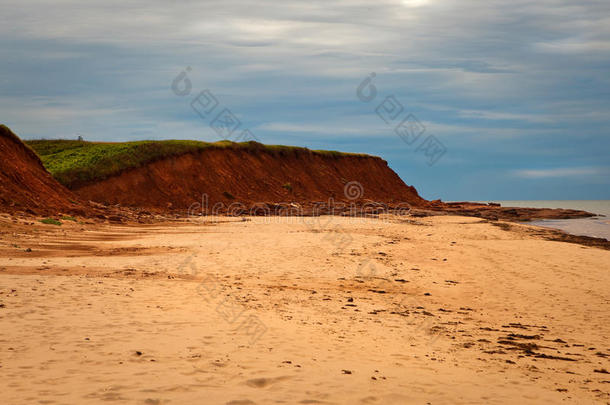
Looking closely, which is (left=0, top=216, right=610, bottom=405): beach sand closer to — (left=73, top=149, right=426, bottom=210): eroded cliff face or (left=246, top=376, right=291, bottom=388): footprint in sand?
(left=246, top=376, right=291, bottom=388): footprint in sand

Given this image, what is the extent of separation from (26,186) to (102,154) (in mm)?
→ 18422

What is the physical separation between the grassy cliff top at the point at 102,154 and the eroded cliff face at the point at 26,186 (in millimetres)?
9606

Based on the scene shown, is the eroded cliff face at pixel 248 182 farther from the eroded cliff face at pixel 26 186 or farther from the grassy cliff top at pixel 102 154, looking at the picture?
the eroded cliff face at pixel 26 186

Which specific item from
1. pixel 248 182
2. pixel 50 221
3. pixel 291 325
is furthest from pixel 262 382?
pixel 248 182

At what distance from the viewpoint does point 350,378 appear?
6570 millimetres

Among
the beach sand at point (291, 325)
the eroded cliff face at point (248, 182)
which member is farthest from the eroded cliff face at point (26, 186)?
the eroded cliff face at point (248, 182)

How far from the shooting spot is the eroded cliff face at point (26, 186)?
22.8 meters

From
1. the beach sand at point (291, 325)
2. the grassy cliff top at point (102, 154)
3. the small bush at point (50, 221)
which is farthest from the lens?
the grassy cliff top at point (102, 154)

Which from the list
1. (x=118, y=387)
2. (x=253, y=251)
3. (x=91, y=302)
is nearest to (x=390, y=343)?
(x=118, y=387)

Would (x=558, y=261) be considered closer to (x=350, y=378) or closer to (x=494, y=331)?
(x=494, y=331)

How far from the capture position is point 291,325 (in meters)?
9.12

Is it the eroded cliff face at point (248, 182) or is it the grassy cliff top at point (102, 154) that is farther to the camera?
the eroded cliff face at point (248, 182)

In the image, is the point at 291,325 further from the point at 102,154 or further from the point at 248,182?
the point at 248,182

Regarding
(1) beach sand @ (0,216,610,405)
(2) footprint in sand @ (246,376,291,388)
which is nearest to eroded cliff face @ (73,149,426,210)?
(1) beach sand @ (0,216,610,405)
